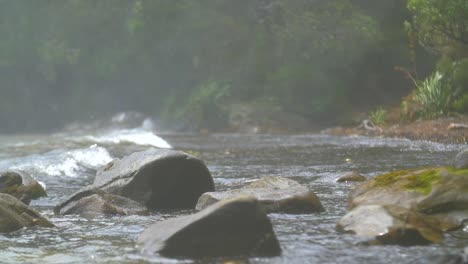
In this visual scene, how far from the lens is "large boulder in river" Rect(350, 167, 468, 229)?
22.1 feet

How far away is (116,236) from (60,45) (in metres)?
44.7

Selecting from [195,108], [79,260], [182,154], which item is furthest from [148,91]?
[79,260]

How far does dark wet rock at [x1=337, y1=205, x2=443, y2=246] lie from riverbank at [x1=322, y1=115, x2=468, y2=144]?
11.9 meters

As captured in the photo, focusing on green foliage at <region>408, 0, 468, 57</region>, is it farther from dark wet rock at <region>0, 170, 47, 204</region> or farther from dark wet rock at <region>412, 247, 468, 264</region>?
dark wet rock at <region>412, 247, 468, 264</region>

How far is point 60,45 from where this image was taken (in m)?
49.5

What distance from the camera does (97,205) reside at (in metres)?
8.20

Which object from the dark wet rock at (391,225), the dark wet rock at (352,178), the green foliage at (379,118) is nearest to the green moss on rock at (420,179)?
the dark wet rock at (391,225)

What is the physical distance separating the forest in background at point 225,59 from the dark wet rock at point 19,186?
1396cm

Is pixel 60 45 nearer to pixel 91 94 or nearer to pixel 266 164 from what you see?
pixel 91 94

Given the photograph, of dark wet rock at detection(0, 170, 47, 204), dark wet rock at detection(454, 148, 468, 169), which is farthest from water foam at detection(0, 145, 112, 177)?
dark wet rock at detection(454, 148, 468, 169)

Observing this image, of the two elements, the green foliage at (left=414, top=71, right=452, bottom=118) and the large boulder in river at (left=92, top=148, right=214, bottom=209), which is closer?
the large boulder in river at (left=92, top=148, right=214, bottom=209)

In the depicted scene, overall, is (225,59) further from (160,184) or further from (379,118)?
(160,184)

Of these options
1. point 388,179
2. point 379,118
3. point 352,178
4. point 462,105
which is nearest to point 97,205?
point 388,179

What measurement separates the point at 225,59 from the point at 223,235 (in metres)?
37.6
